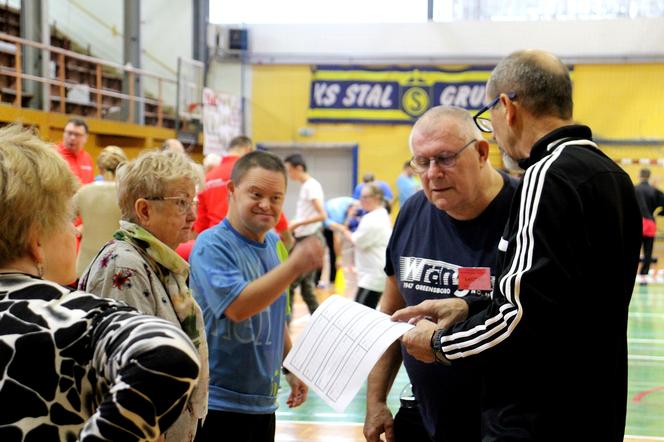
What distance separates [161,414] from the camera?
1.26 metres

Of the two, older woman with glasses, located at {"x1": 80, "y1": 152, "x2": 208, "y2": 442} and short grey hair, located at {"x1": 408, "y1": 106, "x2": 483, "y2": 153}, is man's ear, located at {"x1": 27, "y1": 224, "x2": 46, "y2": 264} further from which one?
short grey hair, located at {"x1": 408, "y1": 106, "x2": 483, "y2": 153}

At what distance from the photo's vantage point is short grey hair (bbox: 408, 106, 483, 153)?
2.81m

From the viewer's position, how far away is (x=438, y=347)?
2.25 metres

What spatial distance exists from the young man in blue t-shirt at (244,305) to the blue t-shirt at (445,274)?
1.55 feet

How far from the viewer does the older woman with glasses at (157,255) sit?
2.28 m

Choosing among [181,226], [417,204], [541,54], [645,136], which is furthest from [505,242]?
[645,136]

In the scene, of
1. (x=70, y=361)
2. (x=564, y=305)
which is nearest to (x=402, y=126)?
(x=564, y=305)

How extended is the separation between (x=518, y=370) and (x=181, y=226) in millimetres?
1172

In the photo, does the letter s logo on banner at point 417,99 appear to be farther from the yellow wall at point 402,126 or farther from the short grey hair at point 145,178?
the short grey hair at point 145,178

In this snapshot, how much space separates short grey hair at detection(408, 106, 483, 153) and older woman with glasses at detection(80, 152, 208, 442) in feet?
2.66

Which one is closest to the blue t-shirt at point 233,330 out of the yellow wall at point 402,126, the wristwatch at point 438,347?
the wristwatch at point 438,347

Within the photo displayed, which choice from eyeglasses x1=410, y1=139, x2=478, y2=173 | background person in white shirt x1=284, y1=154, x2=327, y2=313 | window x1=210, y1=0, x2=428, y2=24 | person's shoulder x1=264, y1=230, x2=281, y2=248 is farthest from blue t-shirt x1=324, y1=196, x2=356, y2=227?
window x1=210, y1=0, x2=428, y2=24

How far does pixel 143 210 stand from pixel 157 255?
0.23 metres

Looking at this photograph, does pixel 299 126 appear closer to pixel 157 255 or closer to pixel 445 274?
pixel 445 274
